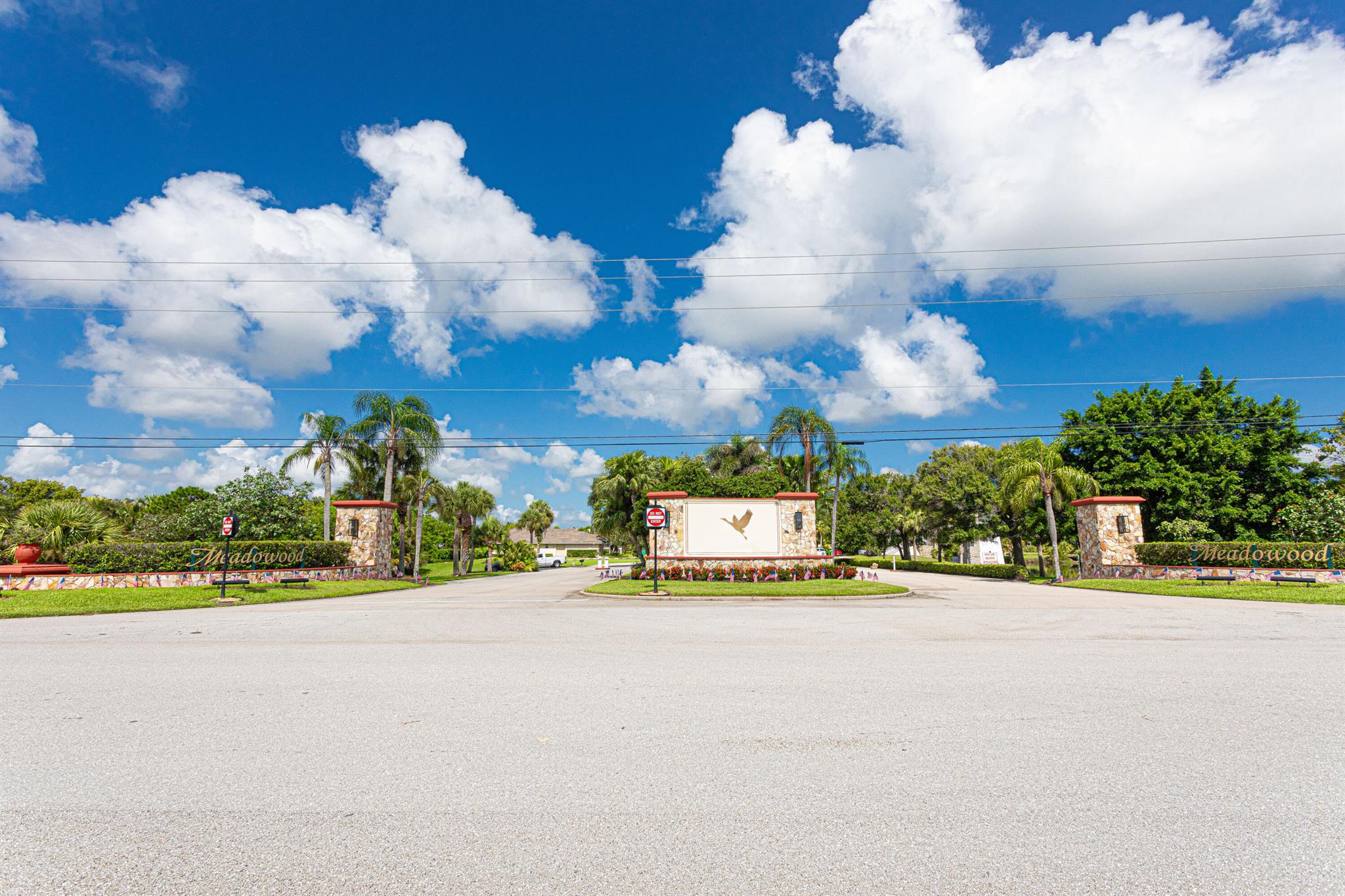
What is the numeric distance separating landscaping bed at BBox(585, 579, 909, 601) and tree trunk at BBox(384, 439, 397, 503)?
56.2ft

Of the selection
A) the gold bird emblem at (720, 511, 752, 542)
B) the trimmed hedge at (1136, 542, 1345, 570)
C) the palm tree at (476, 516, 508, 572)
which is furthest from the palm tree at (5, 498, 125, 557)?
the trimmed hedge at (1136, 542, 1345, 570)

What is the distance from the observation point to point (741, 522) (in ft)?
95.1

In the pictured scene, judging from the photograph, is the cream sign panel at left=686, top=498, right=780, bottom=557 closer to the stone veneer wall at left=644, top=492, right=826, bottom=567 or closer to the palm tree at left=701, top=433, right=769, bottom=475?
the stone veneer wall at left=644, top=492, right=826, bottom=567

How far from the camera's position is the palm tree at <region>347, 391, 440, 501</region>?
126 ft

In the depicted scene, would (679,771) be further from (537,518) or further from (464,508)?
(537,518)

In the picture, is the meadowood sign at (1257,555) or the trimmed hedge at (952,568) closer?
the meadowood sign at (1257,555)

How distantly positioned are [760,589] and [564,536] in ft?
304

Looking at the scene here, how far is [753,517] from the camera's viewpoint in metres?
29.0

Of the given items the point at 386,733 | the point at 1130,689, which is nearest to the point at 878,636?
the point at 1130,689

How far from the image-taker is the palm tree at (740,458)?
48250 millimetres

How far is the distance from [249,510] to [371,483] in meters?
7.49

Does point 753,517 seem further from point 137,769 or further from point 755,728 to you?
point 137,769

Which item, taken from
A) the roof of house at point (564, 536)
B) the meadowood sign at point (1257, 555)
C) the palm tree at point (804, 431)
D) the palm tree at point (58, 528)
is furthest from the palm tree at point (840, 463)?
the roof of house at point (564, 536)

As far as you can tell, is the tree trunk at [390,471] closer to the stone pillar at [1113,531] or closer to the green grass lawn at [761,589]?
the green grass lawn at [761,589]
